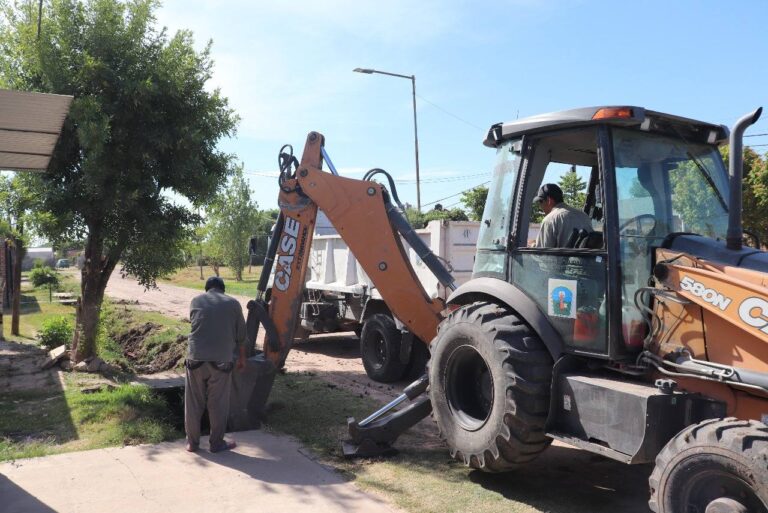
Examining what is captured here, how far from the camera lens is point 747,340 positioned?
3584mm

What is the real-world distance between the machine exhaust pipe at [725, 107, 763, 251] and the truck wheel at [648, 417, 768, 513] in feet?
3.99

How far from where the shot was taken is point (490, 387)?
4852 mm

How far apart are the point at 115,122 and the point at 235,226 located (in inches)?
1147

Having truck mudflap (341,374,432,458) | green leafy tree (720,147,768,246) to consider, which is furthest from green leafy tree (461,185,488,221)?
truck mudflap (341,374,432,458)

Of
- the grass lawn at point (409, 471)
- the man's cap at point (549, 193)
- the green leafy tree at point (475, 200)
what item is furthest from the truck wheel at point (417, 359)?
the green leafy tree at point (475, 200)

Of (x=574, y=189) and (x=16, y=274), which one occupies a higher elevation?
(x=574, y=189)

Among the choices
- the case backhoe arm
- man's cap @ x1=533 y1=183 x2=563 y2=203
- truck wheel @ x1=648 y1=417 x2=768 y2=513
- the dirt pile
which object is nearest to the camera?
truck wheel @ x1=648 y1=417 x2=768 y2=513

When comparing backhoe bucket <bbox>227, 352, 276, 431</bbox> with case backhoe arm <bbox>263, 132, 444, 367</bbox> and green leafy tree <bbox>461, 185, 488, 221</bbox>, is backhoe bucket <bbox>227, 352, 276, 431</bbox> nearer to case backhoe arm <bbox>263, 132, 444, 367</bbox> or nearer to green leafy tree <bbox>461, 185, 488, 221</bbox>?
case backhoe arm <bbox>263, 132, 444, 367</bbox>

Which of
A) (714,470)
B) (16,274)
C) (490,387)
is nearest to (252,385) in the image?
(490,387)

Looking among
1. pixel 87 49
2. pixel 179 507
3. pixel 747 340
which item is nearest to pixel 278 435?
pixel 179 507

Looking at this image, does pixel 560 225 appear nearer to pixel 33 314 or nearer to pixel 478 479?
pixel 478 479

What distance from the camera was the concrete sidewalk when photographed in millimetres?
4574

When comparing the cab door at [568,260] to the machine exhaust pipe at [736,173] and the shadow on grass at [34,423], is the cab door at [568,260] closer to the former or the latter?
the machine exhaust pipe at [736,173]

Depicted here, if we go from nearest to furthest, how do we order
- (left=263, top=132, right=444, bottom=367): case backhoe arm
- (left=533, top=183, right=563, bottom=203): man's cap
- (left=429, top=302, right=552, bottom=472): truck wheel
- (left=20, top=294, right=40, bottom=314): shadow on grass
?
(left=429, top=302, right=552, bottom=472): truck wheel < (left=533, top=183, right=563, bottom=203): man's cap < (left=263, top=132, right=444, bottom=367): case backhoe arm < (left=20, top=294, right=40, bottom=314): shadow on grass
